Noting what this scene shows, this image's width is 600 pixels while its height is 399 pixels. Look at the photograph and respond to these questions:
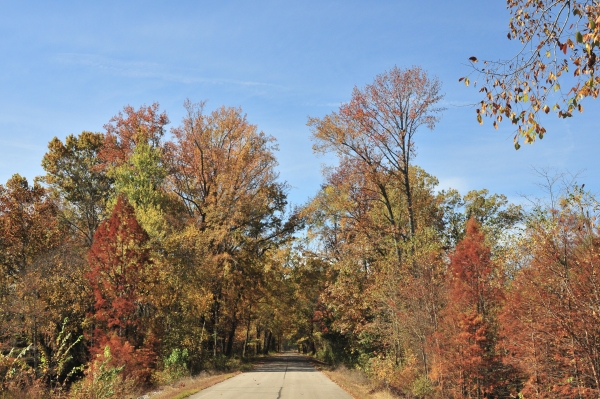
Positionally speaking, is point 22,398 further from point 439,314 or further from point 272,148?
point 272,148

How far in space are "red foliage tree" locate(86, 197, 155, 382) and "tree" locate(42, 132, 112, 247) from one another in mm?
15846

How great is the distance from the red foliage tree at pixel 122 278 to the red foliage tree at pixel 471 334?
44.3 ft

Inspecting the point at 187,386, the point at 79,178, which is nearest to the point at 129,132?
the point at 79,178

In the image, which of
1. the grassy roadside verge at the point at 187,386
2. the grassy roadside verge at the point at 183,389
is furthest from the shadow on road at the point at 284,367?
the grassy roadside verge at the point at 183,389

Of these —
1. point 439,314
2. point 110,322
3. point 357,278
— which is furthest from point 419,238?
point 110,322

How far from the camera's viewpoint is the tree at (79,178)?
123 feet

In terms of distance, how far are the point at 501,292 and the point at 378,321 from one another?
6910mm

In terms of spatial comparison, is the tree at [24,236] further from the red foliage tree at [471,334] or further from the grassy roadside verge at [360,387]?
the red foliage tree at [471,334]

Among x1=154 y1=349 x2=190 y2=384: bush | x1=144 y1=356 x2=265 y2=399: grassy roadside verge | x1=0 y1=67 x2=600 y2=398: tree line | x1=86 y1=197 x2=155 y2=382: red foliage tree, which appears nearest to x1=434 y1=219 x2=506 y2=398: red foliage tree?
x1=0 y1=67 x2=600 y2=398: tree line

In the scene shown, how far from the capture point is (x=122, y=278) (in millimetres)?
22359

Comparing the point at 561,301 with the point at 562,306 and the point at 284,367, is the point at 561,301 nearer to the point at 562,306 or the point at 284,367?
the point at 562,306

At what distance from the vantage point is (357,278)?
2634 centimetres

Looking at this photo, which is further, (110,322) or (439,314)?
(110,322)

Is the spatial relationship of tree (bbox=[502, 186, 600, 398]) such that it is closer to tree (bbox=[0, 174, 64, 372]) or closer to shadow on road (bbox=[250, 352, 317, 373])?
shadow on road (bbox=[250, 352, 317, 373])
